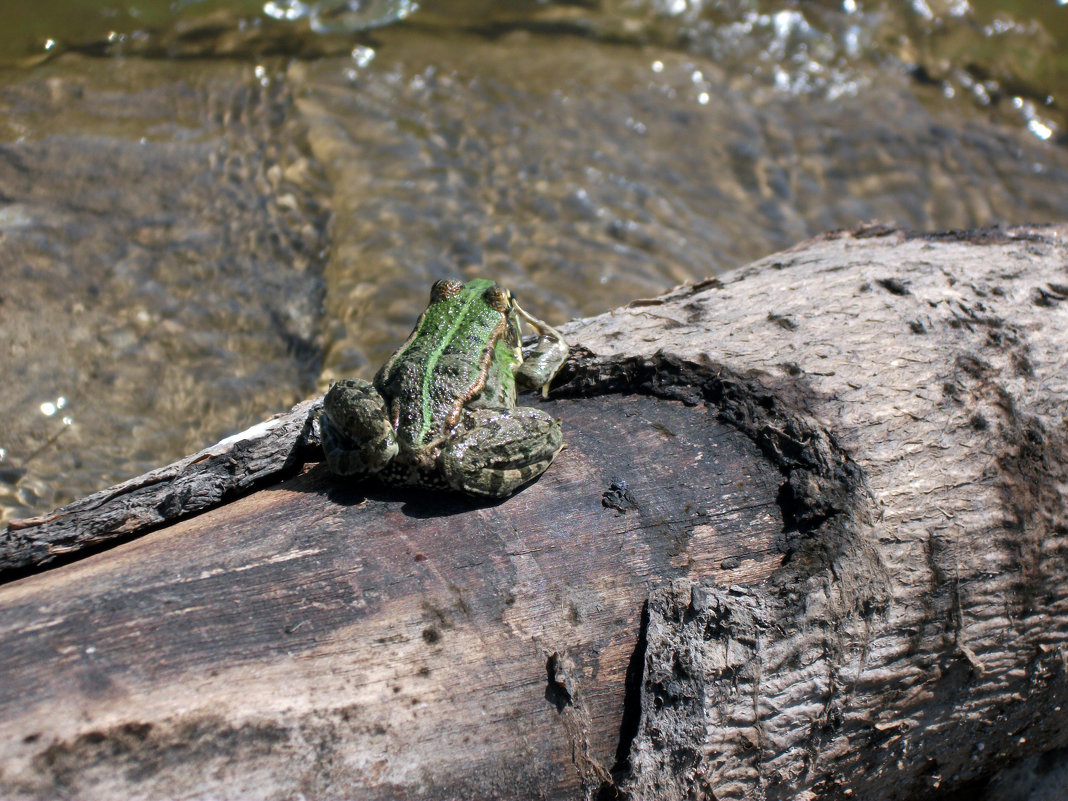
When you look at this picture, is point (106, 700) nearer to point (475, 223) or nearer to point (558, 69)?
point (475, 223)

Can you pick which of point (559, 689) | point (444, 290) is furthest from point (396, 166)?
point (559, 689)

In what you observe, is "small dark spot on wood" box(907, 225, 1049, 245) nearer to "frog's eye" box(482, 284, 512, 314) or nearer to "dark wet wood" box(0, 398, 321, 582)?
"frog's eye" box(482, 284, 512, 314)

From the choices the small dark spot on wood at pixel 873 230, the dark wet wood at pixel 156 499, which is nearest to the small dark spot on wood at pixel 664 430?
the dark wet wood at pixel 156 499

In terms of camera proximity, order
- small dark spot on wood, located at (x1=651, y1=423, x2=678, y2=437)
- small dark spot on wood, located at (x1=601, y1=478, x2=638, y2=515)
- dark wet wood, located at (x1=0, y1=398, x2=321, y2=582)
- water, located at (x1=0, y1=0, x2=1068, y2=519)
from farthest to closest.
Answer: water, located at (x1=0, y1=0, x2=1068, y2=519) < small dark spot on wood, located at (x1=651, y1=423, x2=678, y2=437) < small dark spot on wood, located at (x1=601, y1=478, x2=638, y2=515) < dark wet wood, located at (x1=0, y1=398, x2=321, y2=582)

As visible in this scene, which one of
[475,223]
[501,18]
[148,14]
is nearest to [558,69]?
[501,18]

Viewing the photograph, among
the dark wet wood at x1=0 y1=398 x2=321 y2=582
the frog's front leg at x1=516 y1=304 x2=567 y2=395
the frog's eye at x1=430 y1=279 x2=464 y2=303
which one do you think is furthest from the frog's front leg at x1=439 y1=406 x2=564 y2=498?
the frog's eye at x1=430 y1=279 x2=464 y2=303

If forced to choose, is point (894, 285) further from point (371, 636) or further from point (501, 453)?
point (371, 636)

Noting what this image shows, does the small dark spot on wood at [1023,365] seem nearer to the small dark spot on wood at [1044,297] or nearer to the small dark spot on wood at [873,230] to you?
the small dark spot on wood at [1044,297]
